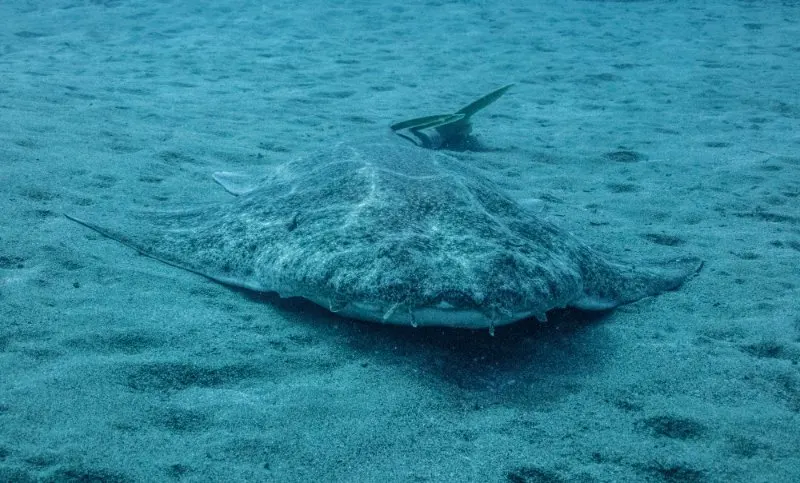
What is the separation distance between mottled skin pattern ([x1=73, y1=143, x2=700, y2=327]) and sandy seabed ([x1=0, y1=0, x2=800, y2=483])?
0.74 ft

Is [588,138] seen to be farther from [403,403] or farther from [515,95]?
[403,403]

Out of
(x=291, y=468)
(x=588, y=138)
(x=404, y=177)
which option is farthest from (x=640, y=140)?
(x=291, y=468)

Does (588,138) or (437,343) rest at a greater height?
(588,138)

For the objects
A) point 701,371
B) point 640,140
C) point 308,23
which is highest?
point 308,23

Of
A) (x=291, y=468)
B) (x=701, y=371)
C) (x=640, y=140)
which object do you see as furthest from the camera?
(x=640, y=140)

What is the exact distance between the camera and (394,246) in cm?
258

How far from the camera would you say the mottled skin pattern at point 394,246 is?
241cm

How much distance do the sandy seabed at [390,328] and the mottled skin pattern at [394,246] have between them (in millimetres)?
227

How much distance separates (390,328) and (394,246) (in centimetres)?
60

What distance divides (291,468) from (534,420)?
3.61 feet

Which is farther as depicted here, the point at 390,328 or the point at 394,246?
the point at 390,328

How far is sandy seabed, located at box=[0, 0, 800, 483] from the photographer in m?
2.26

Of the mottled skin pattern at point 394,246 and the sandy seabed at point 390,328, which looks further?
the mottled skin pattern at point 394,246

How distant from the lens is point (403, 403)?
8.34 feet
